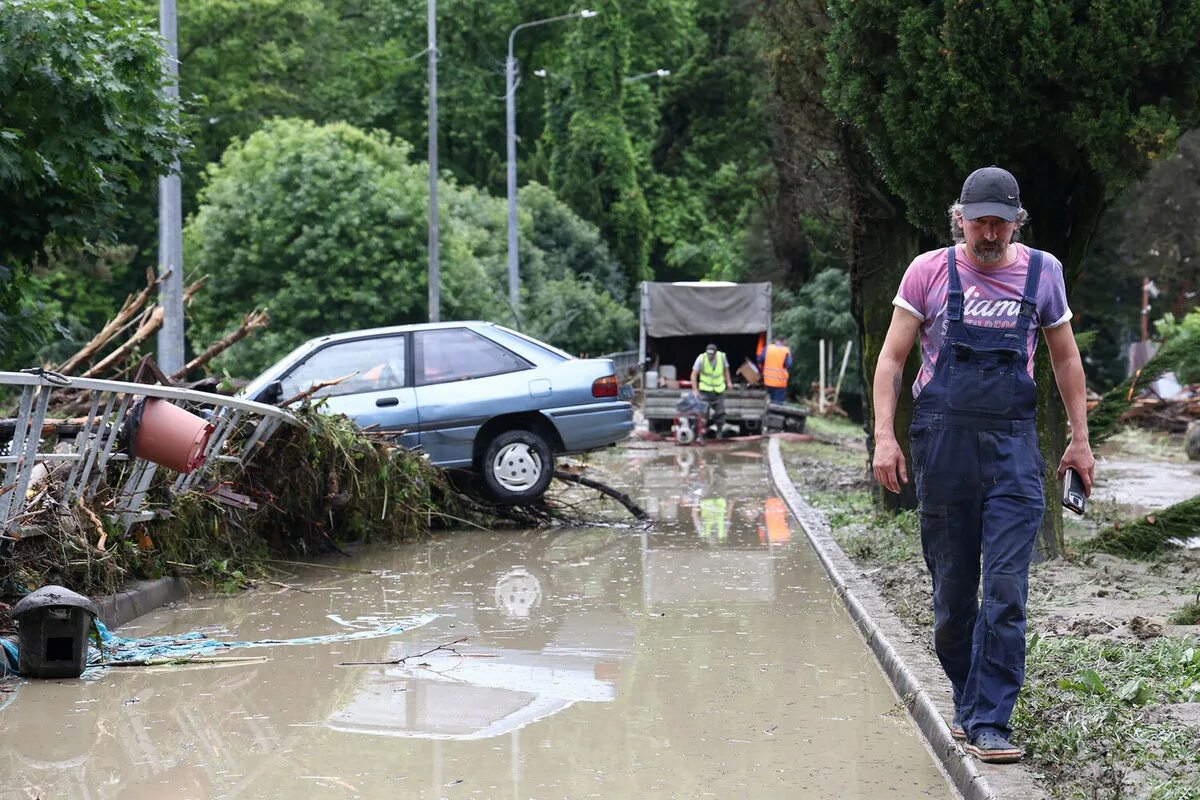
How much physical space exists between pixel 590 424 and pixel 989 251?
28.5 feet

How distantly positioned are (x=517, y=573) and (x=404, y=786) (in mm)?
5589

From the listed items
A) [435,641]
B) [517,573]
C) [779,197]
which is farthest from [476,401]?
[779,197]

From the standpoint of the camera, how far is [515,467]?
13953mm

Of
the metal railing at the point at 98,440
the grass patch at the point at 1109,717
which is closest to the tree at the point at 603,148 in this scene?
the metal railing at the point at 98,440

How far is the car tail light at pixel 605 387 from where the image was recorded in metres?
14.4

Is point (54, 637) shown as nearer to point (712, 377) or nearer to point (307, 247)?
point (712, 377)

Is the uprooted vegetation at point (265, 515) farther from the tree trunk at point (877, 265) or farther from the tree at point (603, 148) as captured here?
the tree at point (603, 148)

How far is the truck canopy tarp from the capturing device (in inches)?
1264

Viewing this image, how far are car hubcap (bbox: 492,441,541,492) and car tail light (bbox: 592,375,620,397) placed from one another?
33.9 inches

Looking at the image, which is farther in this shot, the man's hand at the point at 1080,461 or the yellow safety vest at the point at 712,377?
the yellow safety vest at the point at 712,377

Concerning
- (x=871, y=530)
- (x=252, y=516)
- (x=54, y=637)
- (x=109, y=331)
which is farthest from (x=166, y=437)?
(x=871, y=530)

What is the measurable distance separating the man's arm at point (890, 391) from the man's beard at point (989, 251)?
1.05 feet

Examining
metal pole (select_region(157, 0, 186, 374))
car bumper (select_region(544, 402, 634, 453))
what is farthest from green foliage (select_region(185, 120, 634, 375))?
car bumper (select_region(544, 402, 634, 453))

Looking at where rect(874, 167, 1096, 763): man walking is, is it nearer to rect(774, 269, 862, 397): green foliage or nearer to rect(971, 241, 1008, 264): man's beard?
rect(971, 241, 1008, 264): man's beard
